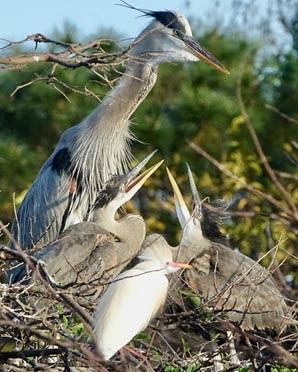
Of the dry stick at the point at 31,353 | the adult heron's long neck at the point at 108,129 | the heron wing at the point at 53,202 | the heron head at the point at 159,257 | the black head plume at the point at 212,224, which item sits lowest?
the heron wing at the point at 53,202

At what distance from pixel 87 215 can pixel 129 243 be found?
0.58 m

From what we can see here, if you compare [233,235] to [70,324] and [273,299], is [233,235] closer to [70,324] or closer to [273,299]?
[273,299]

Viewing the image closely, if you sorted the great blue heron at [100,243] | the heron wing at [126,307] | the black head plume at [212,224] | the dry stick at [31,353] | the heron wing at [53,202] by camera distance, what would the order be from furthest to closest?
the heron wing at [53,202]
the black head plume at [212,224]
the great blue heron at [100,243]
the heron wing at [126,307]
the dry stick at [31,353]

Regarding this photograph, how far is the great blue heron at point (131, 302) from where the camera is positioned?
4.08 m

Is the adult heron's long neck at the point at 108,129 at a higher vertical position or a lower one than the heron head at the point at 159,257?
lower

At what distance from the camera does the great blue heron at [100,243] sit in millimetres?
5578

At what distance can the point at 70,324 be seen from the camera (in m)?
4.32

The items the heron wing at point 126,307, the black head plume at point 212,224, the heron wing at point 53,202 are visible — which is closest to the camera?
the heron wing at point 126,307

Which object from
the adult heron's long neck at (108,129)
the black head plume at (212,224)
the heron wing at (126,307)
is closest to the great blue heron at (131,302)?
the heron wing at (126,307)

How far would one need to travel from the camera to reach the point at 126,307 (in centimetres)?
417

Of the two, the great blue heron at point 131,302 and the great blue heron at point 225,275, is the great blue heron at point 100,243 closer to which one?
the great blue heron at point 225,275

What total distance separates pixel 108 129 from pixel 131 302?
Answer: 269 centimetres

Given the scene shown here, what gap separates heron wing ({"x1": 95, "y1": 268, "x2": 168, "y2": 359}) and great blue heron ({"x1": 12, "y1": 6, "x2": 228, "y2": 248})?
2.29m

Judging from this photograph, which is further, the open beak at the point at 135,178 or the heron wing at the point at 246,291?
the open beak at the point at 135,178
